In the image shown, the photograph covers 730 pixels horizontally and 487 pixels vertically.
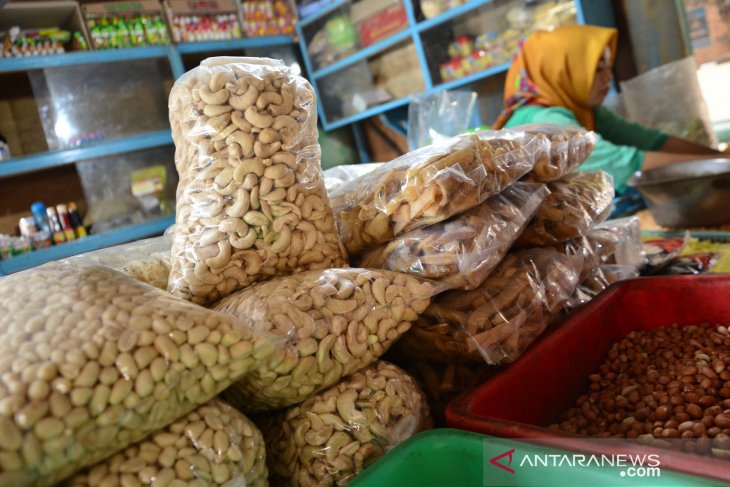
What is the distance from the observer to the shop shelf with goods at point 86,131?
3248 millimetres

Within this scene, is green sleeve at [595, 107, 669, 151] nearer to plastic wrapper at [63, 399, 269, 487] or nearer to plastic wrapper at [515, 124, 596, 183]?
plastic wrapper at [515, 124, 596, 183]

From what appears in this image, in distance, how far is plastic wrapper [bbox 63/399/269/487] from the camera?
1.68 feet

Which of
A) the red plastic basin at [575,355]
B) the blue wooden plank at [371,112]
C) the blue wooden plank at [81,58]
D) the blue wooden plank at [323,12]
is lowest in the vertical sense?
the red plastic basin at [575,355]

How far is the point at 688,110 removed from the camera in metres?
2.81

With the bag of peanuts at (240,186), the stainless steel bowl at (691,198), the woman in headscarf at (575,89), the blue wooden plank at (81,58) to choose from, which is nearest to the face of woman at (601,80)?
the woman in headscarf at (575,89)

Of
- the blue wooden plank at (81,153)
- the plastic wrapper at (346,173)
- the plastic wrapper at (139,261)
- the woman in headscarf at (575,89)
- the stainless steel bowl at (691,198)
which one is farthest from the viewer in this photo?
the blue wooden plank at (81,153)

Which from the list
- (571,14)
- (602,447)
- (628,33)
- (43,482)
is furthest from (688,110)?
(43,482)

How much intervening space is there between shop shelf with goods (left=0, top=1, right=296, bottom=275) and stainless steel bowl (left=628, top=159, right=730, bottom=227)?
9.17ft

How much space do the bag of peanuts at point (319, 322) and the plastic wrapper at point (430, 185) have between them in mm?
113

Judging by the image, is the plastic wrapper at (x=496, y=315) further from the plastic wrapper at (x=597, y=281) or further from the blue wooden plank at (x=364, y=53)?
the blue wooden plank at (x=364, y=53)

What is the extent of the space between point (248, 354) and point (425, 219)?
1.15 feet

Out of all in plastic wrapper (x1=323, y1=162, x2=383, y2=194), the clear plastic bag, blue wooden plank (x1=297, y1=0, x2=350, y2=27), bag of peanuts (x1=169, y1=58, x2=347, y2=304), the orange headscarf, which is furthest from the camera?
blue wooden plank (x1=297, y1=0, x2=350, y2=27)

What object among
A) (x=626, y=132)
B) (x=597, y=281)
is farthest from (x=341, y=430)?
(x=626, y=132)

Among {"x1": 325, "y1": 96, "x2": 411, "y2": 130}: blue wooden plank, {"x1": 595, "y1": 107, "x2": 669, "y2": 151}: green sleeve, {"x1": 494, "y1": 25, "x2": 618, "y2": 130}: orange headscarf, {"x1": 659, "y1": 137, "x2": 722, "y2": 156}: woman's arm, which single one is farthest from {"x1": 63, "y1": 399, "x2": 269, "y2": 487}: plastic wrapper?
{"x1": 325, "y1": 96, "x2": 411, "y2": 130}: blue wooden plank
